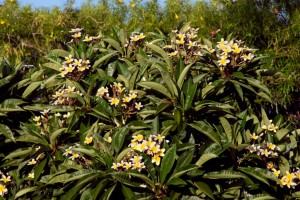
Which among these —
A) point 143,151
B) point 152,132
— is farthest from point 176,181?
point 152,132

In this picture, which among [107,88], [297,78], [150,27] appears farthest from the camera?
[150,27]

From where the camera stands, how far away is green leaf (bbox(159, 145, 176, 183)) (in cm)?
251

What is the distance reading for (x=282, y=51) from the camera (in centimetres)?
596

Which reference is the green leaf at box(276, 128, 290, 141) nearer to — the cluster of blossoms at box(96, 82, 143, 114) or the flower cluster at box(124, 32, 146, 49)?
the cluster of blossoms at box(96, 82, 143, 114)

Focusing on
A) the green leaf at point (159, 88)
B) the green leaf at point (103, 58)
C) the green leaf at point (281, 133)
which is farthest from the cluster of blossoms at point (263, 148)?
the green leaf at point (103, 58)

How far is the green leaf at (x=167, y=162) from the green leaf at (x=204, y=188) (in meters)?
0.17

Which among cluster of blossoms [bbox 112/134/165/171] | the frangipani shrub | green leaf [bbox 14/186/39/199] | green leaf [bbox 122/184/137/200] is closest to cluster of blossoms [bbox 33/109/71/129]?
the frangipani shrub

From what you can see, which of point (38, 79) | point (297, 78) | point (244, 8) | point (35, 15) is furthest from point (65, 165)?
point (35, 15)

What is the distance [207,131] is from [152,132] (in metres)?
0.26

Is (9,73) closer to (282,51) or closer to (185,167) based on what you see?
(185,167)

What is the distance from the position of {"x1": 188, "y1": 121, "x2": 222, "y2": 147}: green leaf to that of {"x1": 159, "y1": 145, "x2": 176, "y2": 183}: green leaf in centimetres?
23

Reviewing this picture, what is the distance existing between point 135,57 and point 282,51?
2.93m

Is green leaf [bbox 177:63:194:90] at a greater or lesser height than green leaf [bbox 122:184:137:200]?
greater

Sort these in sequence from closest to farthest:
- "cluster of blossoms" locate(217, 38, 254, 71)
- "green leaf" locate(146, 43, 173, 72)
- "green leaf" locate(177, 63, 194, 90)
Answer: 1. "green leaf" locate(177, 63, 194, 90)
2. "cluster of blossoms" locate(217, 38, 254, 71)
3. "green leaf" locate(146, 43, 173, 72)
